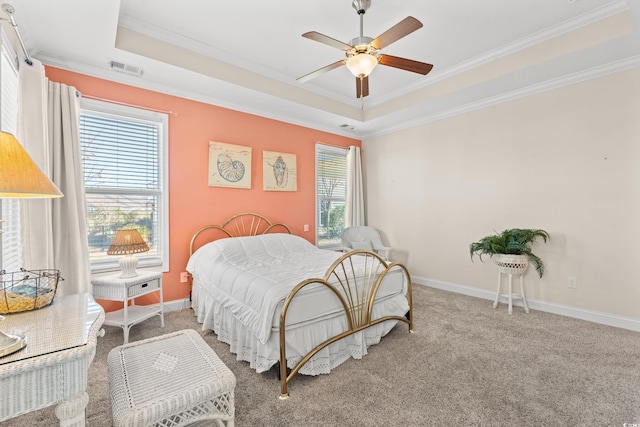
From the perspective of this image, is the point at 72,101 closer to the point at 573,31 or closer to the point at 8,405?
the point at 8,405

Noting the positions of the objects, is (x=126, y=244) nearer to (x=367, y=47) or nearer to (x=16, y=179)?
(x=16, y=179)

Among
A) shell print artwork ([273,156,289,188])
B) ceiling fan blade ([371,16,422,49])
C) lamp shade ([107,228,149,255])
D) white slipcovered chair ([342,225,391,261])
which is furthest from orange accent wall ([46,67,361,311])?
ceiling fan blade ([371,16,422,49])

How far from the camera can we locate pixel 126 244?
266 centimetres

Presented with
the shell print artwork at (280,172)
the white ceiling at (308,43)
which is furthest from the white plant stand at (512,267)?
the shell print artwork at (280,172)

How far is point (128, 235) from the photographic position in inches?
107

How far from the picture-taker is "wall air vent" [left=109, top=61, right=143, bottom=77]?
288 centimetres

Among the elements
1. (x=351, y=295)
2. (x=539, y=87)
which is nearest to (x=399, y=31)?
(x=351, y=295)

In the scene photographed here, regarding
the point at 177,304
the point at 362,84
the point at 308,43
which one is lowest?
the point at 177,304

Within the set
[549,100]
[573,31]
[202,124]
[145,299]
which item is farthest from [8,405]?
[549,100]

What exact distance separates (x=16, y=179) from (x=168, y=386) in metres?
1.03

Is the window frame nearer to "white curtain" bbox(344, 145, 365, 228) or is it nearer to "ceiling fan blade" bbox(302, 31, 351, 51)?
"white curtain" bbox(344, 145, 365, 228)

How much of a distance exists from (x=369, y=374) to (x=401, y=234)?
311 cm

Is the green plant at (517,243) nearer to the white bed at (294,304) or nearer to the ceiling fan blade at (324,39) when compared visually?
the white bed at (294,304)

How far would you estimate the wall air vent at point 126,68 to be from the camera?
288 centimetres
